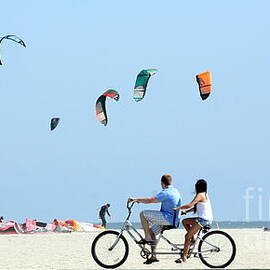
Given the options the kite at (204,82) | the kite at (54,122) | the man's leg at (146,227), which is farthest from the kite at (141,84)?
the man's leg at (146,227)

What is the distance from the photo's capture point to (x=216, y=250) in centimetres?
1093

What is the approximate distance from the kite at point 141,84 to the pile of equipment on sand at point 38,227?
7.27 metres

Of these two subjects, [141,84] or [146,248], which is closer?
[146,248]

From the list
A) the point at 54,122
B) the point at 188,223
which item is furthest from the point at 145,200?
the point at 54,122

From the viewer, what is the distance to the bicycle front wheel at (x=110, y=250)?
10.8m

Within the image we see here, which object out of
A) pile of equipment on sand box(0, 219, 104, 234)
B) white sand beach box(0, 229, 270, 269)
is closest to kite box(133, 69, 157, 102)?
white sand beach box(0, 229, 270, 269)

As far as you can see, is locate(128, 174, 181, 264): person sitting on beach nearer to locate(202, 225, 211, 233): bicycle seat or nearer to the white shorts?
the white shorts

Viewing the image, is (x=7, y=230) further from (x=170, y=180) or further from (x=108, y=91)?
(x=170, y=180)

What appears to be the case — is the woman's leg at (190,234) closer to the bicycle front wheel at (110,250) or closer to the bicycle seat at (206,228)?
the bicycle seat at (206,228)

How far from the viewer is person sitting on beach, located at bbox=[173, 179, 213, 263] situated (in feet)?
35.6

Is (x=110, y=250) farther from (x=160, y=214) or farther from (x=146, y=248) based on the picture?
(x=160, y=214)

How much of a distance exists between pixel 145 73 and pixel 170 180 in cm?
1109

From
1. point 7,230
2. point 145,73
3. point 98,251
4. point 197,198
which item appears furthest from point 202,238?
point 7,230

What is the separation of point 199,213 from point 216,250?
21.2 inches
